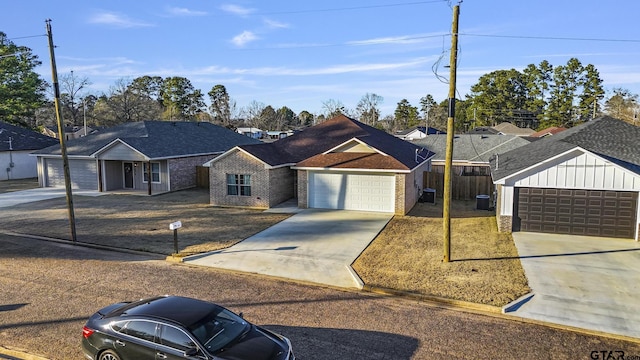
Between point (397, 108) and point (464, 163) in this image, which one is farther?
point (397, 108)

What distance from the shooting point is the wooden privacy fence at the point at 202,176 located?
3431 cm

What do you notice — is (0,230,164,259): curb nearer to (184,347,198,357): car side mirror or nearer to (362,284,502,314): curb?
(362,284,502,314): curb

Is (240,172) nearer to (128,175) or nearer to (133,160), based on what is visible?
(133,160)

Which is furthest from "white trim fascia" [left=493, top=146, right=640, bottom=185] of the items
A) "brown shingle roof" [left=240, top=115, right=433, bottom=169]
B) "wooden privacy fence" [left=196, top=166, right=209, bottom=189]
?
"wooden privacy fence" [left=196, top=166, right=209, bottom=189]

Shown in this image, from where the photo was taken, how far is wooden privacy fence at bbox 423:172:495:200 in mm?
27922

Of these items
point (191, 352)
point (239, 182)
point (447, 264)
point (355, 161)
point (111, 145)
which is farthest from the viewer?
point (111, 145)

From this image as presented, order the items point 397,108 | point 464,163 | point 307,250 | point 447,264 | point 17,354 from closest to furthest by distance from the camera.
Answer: point 17,354 < point 447,264 < point 307,250 < point 464,163 < point 397,108

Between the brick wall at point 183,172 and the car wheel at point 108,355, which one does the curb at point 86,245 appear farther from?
the brick wall at point 183,172

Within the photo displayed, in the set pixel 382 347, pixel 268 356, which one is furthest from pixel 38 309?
pixel 382 347

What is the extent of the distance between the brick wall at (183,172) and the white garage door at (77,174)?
658 cm

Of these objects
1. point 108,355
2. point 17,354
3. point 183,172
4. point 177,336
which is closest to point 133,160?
point 183,172

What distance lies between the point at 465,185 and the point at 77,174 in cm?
2970

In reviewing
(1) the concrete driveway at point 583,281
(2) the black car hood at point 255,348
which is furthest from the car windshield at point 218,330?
(1) the concrete driveway at point 583,281

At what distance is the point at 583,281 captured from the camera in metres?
12.7
